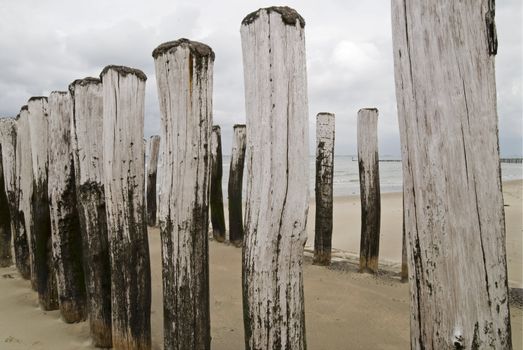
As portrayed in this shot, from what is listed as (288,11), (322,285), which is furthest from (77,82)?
(322,285)

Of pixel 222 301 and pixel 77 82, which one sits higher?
pixel 77 82

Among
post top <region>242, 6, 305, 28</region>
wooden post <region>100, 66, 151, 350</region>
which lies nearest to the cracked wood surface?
wooden post <region>100, 66, 151, 350</region>

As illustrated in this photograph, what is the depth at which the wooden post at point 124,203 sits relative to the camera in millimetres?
2834

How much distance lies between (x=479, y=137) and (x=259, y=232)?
116 centimetres

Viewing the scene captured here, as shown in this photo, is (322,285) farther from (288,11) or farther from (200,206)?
(288,11)

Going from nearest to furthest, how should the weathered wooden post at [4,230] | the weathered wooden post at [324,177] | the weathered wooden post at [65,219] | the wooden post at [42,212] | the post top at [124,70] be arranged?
1. the post top at [124,70]
2. the weathered wooden post at [65,219]
3. the wooden post at [42,212]
4. the weathered wooden post at [324,177]
5. the weathered wooden post at [4,230]

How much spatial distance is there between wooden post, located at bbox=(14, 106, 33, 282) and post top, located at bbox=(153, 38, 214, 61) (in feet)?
9.49

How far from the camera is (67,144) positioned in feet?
11.7

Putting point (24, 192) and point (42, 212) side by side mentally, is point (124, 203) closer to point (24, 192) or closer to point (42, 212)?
point (42, 212)

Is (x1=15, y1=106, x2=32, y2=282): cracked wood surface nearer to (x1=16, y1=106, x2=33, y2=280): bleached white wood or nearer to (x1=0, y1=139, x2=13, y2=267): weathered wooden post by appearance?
(x1=16, y1=106, x2=33, y2=280): bleached white wood

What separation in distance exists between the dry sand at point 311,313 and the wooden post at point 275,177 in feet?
4.21

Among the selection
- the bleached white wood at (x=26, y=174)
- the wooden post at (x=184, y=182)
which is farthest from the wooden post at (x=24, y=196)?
the wooden post at (x=184, y=182)

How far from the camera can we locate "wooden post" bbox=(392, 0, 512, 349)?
1486 mm

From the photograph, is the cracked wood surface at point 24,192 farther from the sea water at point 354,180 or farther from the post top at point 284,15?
the sea water at point 354,180
